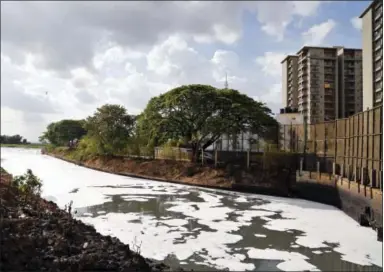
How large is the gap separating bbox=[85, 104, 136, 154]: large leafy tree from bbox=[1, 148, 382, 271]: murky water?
11565 millimetres

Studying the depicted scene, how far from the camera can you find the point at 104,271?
14.2 ft

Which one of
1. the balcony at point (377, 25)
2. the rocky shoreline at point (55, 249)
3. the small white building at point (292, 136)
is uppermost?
the balcony at point (377, 25)

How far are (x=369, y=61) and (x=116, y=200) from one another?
1064 inches

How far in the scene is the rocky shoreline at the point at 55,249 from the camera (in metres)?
4.18

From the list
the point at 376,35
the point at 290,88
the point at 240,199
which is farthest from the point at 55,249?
the point at 376,35

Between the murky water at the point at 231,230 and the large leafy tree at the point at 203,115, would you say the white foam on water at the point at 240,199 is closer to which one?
the murky water at the point at 231,230

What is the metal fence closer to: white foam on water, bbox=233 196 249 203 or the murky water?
the murky water

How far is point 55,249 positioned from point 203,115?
15.4m

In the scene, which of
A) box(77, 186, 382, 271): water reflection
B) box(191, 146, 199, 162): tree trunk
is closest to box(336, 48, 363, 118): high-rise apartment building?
box(191, 146, 199, 162): tree trunk

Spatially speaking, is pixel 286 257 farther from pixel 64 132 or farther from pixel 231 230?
pixel 64 132

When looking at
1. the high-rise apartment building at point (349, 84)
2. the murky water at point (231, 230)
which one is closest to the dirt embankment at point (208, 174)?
the murky water at point (231, 230)

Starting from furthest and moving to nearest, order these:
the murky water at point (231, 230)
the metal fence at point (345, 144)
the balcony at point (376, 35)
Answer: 1. the balcony at point (376, 35)
2. the metal fence at point (345, 144)
3. the murky water at point (231, 230)

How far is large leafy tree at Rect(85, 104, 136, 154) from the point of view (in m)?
25.6

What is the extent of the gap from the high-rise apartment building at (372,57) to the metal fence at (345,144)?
13.8 m
